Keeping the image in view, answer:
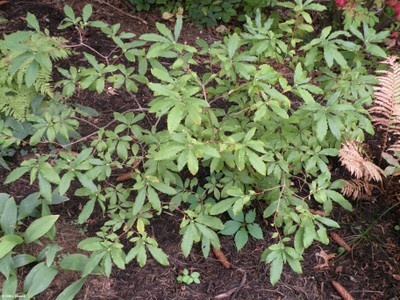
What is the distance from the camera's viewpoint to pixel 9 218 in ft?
7.32

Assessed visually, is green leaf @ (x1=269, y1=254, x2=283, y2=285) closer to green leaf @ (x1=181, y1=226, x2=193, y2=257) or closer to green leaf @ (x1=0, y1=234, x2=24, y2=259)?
green leaf @ (x1=181, y1=226, x2=193, y2=257)

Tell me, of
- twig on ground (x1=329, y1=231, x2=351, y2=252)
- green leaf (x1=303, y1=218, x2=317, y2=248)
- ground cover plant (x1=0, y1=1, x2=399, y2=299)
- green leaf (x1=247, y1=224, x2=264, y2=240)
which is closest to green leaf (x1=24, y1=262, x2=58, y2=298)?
ground cover plant (x1=0, y1=1, x2=399, y2=299)

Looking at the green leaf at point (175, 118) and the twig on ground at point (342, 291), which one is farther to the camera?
the twig on ground at point (342, 291)

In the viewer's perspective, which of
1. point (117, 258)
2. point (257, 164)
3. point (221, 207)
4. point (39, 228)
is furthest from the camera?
point (39, 228)

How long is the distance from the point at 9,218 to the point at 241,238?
4.51 feet

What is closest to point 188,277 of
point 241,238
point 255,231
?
point 241,238

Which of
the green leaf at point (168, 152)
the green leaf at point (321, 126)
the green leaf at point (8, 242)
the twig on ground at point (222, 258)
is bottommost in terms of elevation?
the twig on ground at point (222, 258)

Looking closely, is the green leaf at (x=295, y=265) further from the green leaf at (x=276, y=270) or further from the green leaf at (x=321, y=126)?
the green leaf at (x=321, y=126)

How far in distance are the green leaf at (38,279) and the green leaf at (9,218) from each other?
0.27 meters

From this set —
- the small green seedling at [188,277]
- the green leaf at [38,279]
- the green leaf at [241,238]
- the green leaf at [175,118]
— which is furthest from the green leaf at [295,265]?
the green leaf at [38,279]

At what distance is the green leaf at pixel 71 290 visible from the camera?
212cm

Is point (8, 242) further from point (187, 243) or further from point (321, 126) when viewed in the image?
point (321, 126)

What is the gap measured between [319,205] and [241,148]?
1.28m

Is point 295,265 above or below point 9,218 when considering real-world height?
above
